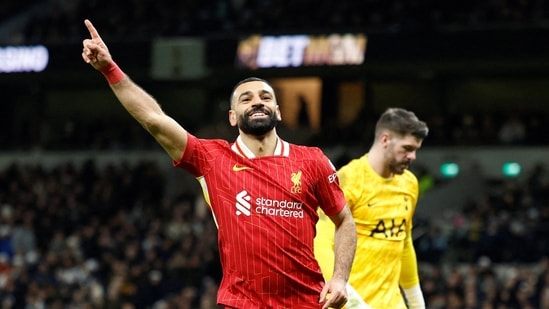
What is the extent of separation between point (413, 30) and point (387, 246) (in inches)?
595

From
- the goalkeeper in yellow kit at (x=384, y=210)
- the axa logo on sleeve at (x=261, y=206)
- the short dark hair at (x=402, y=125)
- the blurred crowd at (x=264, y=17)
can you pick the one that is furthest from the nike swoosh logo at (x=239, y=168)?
the blurred crowd at (x=264, y=17)

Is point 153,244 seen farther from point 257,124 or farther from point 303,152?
point 257,124

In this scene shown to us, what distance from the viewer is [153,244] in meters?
20.9

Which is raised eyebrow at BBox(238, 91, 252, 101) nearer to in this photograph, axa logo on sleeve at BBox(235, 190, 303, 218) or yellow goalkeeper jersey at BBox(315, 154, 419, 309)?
axa logo on sleeve at BBox(235, 190, 303, 218)

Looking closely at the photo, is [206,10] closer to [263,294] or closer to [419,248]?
[419,248]

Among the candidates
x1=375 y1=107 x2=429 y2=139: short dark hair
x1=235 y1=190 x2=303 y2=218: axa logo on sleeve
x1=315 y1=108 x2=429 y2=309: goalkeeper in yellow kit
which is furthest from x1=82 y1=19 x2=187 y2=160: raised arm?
x1=375 y1=107 x2=429 y2=139: short dark hair

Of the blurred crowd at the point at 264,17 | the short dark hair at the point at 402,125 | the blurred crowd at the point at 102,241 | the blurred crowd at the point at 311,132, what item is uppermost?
the blurred crowd at the point at 264,17

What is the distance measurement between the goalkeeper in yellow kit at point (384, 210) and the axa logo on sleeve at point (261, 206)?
145cm

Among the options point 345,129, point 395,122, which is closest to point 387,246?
point 395,122

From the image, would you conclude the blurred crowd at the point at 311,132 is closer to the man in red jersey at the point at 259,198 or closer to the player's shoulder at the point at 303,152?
the player's shoulder at the point at 303,152

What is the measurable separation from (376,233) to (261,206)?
1925mm

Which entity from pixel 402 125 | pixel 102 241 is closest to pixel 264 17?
pixel 102 241

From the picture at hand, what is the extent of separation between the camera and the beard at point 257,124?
629 cm

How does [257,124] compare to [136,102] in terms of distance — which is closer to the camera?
[136,102]
